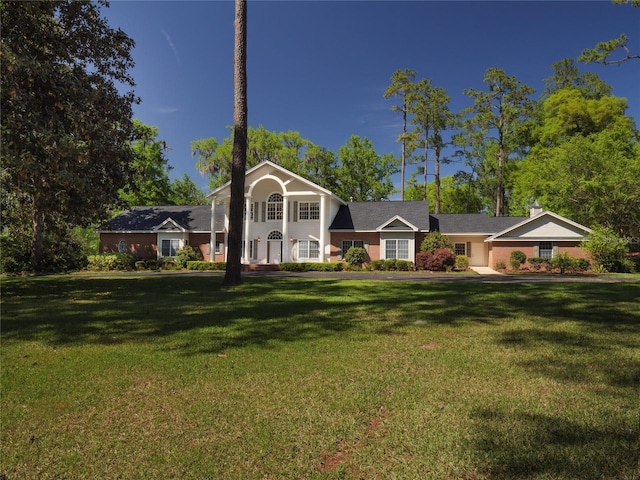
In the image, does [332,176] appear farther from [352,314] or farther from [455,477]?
[455,477]

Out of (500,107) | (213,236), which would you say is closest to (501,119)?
(500,107)

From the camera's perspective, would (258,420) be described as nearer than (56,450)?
No

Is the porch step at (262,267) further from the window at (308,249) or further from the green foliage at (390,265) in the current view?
the green foliage at (390,265)

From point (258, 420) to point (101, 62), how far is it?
1614 cm

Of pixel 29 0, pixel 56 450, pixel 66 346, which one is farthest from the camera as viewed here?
pixel 29 0

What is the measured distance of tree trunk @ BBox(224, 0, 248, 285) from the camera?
1515 cm

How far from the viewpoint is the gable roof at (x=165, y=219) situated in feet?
113

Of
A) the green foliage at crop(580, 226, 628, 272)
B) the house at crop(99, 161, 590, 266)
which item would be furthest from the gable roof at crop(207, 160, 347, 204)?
the green foliage at crop(580, 226, 628, 272)

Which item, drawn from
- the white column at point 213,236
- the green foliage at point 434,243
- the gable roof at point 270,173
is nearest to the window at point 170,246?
the white column at point 213,236

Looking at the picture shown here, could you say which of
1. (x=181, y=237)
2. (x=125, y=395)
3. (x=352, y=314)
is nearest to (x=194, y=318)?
(x=352, y=314)

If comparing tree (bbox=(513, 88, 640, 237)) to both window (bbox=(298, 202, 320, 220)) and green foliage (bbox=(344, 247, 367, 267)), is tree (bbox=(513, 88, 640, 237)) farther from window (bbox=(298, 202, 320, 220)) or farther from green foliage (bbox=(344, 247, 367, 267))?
window (bbox=(298, 202, 320, 220))

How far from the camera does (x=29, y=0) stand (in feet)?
35.4

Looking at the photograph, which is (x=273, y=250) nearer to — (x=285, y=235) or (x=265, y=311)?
(x=285, y=235)

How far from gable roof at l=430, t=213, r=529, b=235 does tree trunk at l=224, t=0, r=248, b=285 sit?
21.3 metres
